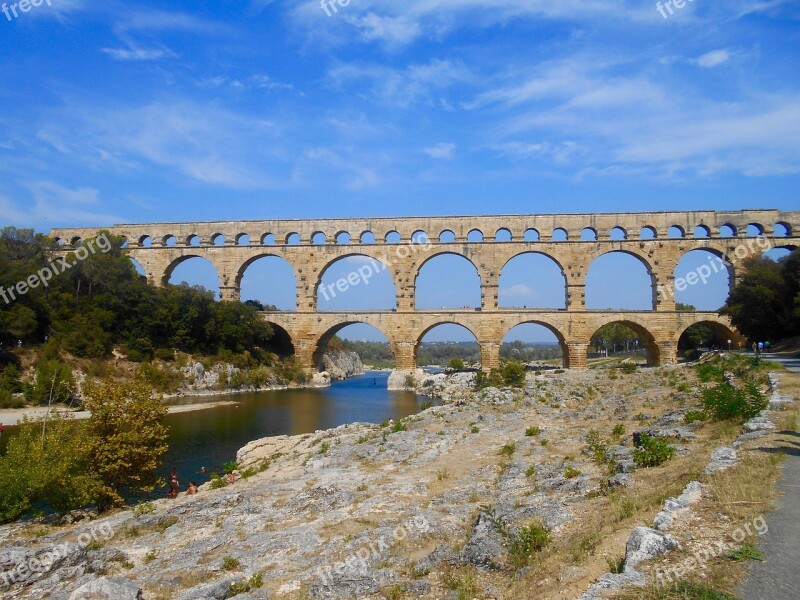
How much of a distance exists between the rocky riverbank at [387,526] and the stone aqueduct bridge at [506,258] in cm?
2081

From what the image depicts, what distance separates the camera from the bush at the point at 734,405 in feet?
28.9

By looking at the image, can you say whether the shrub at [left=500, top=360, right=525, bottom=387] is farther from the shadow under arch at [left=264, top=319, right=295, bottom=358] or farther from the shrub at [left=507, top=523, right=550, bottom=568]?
the shadow under arch at [left=264, top=319, right=295, bottom=358]

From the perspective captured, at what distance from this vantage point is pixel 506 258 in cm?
3497

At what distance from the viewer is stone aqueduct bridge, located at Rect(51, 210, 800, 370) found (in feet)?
111

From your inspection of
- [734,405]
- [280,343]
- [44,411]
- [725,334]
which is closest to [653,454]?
[734,405]

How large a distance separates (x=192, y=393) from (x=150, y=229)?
13.6 meters

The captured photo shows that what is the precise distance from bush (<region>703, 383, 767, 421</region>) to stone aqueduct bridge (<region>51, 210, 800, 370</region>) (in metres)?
24.6

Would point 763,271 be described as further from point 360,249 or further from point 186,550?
point 186,550

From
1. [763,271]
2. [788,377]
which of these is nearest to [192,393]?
[788,377]

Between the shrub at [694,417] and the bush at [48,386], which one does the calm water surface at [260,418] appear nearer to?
the bush at [48,386]

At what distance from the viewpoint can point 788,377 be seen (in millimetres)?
12883

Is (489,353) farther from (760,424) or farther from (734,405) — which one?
(760,424)

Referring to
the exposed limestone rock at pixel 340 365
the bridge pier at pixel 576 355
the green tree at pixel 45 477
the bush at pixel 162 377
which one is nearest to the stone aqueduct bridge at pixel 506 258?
the bridge pier at pixel 576 355

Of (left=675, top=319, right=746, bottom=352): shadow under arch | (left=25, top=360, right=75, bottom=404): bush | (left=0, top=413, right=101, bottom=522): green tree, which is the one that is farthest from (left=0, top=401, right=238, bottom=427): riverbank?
(left=675, top=319, right=746, bottom=352): shadow under arch
